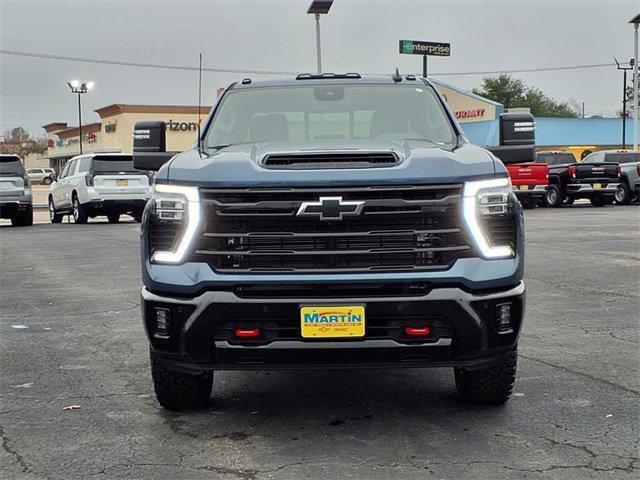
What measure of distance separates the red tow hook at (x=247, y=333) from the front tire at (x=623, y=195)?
24908 millimetres

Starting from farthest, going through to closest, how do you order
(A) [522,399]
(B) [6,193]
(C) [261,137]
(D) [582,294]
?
(B) [6,193] → (D) [582,294] → (C) [261,137] → (A) [522,399]

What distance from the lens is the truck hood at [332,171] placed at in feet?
13.1

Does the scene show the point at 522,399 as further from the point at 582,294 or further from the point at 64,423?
the point at 582,294

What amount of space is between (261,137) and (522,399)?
2352mm

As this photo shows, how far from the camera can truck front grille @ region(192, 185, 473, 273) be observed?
13.1 feet

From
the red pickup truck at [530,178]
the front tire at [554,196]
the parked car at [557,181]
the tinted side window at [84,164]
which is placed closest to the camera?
the tinted side window at [84,164]

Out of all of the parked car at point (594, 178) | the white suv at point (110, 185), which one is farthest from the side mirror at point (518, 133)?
the parked car at point (594, 178)

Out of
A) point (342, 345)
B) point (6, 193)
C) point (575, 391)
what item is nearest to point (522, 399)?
point (575, 391)

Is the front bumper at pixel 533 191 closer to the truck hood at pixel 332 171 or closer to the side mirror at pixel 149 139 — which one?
the side mirror at pixel 149 139

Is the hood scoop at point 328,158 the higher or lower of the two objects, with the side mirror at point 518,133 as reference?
lower

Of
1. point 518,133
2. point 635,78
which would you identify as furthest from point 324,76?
point 635,78

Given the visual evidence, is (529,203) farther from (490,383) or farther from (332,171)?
(332,171)

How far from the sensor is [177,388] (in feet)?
14.9

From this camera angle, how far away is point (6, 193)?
19.8 meters
